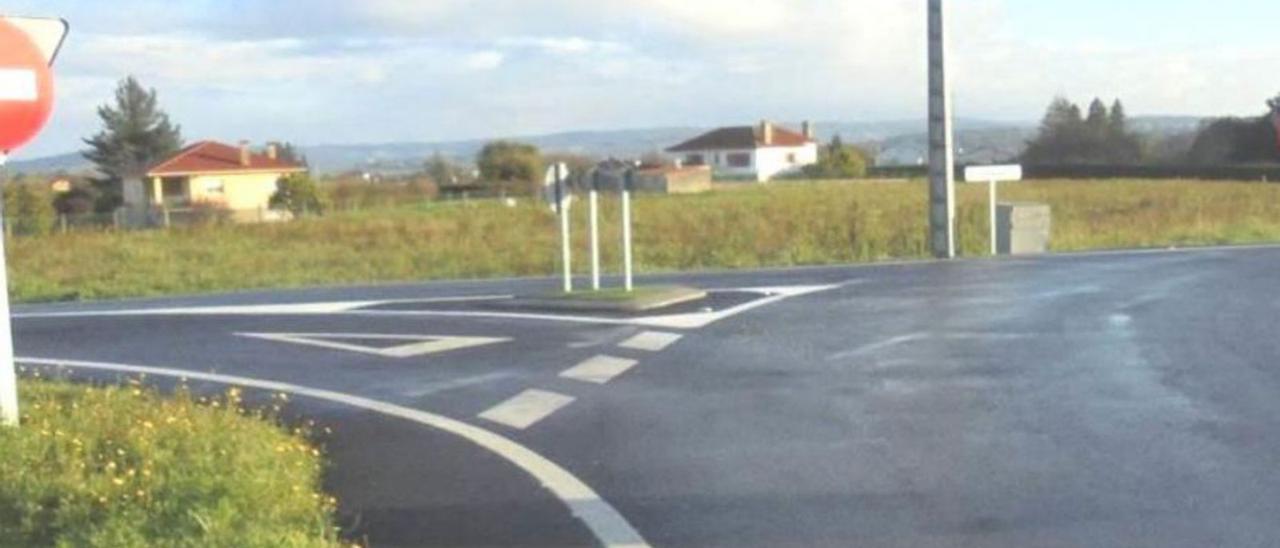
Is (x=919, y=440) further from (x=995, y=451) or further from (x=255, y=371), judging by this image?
(x=255, y=371)

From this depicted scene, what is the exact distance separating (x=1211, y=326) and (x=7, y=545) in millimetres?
10287

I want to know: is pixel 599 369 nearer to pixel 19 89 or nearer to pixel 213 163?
pixel 19 89

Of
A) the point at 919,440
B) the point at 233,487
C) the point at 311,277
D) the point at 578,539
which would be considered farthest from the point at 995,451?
the point at 311,277

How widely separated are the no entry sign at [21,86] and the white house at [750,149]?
4584 inches

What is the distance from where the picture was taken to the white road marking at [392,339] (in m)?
14.9

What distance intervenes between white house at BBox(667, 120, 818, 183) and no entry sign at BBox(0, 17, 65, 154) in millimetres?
116429

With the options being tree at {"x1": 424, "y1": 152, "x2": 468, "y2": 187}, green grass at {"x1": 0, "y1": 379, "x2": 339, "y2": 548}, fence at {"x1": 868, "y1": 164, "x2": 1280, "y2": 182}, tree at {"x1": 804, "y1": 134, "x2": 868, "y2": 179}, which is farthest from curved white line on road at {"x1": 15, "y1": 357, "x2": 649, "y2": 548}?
tree at {"x1": 424, "y1": 152, "x2": 468, "y2": 187}

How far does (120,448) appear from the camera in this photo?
9133 millimetres

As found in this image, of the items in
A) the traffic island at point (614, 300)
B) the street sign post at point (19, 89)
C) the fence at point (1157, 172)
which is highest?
the street sign post at point (19, 89)

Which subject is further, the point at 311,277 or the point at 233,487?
the point at 311,277

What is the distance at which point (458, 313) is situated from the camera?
18.0 m

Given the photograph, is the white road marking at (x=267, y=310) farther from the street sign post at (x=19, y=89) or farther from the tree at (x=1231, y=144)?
the tree at (x=1231, y=144)

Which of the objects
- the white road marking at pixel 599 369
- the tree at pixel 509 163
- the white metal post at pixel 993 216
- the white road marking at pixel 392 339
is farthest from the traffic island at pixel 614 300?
the tree at pixel 509 163

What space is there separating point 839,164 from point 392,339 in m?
87.6
